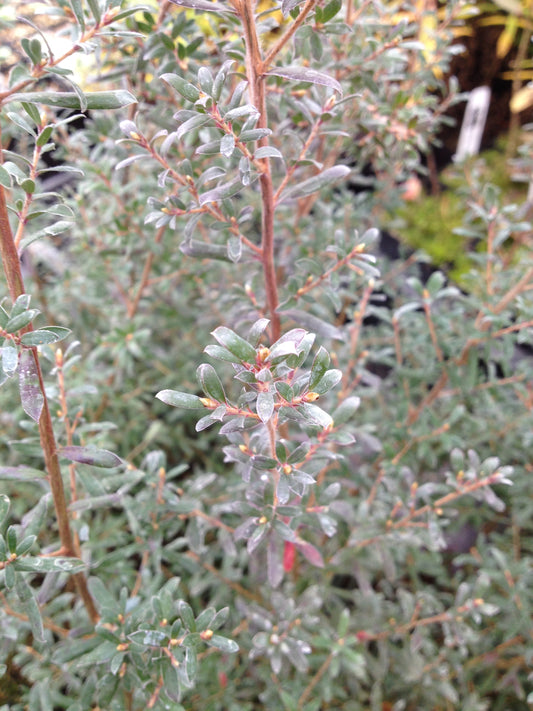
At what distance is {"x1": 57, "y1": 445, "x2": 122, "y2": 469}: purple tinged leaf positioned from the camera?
74 cm

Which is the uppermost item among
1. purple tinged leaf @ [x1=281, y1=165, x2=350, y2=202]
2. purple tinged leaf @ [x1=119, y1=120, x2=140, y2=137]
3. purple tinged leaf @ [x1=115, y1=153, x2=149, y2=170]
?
purple tinged leaf @ [x1=119, y1=120, x2=140, y2=137]

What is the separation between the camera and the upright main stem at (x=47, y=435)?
0.64 metres

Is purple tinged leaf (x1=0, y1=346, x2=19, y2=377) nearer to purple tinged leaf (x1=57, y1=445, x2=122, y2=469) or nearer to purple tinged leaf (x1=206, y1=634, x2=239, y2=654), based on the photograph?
purple tinged leaf (x1=57, y1=445, x2=122, y2=469)

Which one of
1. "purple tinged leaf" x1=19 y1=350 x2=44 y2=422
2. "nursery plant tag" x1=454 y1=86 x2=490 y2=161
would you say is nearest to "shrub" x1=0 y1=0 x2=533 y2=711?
"purple tinged leaf" x1=19 y1=350 x2=44 y2=422

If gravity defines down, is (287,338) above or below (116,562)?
above

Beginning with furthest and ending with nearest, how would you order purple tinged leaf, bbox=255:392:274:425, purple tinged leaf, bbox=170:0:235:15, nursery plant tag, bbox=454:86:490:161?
nursery plant tag, bbox=454:86:490:161
purple tinged leaf, bbox=170:0:235:15
purple tinged leaf, bbox=255:392:274:425

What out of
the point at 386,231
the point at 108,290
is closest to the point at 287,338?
the point at 108,290

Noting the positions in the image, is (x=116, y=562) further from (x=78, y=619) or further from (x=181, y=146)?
(x=181, y=146)

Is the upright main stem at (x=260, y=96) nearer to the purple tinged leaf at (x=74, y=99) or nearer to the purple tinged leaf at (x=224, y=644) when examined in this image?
the purple tinged leaf at (x=74, y=99)

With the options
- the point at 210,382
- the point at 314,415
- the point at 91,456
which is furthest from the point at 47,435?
the point at 314,415

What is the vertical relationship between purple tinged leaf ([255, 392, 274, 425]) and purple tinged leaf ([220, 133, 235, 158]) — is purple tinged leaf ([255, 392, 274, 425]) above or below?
below

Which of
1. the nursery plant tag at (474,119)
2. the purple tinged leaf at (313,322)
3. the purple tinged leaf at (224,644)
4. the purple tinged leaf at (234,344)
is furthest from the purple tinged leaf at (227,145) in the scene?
the nursery plant tag at (474,119)

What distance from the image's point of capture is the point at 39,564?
71 centimetres

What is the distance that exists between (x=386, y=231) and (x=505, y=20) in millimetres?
1876
